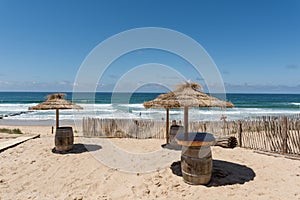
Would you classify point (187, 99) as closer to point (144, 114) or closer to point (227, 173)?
point (227, 173)

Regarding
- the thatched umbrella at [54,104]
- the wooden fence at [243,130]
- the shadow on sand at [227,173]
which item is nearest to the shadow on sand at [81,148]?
the thatched umbrella at [54,104]

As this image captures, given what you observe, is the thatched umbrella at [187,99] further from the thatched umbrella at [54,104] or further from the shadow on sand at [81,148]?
the thatched umbrella at [54,104]

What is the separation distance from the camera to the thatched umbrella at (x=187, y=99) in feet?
17.3

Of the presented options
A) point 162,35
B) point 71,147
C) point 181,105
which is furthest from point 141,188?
point 162,35

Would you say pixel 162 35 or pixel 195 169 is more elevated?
pixel 162 35

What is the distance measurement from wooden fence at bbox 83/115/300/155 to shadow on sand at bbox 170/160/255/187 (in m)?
2.02

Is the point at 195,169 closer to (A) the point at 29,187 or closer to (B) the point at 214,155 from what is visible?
(B) the point at 214,155

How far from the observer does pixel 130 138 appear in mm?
9500

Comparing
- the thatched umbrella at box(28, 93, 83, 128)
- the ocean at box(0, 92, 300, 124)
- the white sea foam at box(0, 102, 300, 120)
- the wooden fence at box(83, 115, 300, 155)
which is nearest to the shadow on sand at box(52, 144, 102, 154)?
the thatched umbrella at box(28, 93, 83, 128)

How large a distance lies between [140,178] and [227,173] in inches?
76.7

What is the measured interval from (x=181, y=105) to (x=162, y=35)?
3.79 m

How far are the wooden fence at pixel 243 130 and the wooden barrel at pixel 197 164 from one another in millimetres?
3432

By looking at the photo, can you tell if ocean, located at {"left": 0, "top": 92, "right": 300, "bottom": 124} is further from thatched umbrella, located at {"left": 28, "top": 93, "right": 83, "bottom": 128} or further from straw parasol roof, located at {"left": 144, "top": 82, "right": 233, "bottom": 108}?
straw parasol roof, located at {"left": 144, "top": 82, "right": 233, "bottom": 108}

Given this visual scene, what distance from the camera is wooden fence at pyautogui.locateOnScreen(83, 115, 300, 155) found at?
21.3ft
